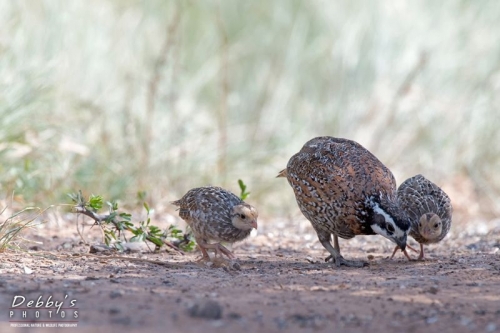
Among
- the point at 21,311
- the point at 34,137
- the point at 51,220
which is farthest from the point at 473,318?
the point at 34,137

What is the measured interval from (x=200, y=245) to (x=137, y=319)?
2.51 m

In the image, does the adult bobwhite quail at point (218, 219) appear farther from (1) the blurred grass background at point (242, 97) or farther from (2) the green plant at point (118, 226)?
(1) the blurred grass background at point (242, 97)

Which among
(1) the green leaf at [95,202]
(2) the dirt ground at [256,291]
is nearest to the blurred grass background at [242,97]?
(1) the green leaf at [95,202]

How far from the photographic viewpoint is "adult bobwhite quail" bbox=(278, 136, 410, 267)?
665 centimetres

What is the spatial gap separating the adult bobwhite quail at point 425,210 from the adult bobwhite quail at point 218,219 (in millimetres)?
1379

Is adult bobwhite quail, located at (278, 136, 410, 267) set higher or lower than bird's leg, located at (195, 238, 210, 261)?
higher

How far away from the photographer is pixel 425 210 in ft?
25.1

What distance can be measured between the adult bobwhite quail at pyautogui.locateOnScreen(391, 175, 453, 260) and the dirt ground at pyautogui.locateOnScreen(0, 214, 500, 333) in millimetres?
245

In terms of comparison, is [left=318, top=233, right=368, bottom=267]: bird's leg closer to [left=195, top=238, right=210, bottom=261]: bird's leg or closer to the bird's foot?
the bird's foot

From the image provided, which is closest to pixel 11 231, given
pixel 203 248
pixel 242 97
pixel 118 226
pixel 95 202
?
pixel 95 202

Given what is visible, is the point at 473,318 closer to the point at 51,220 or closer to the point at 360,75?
the point at 51,220

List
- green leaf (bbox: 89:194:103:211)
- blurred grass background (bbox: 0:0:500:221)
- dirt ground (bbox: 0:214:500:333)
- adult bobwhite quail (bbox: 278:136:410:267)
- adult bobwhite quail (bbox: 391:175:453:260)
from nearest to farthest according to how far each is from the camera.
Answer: dirt ground (bbox: 0:214:500:333) → adult bobwhite quail (bbox: 278:136:410:267) → green leaf (bbox: 89:194:103:211) → adult bobwhite quail (bbox: 391:175:453:260) → blurred grass background (bbox: 0:0:500:221)

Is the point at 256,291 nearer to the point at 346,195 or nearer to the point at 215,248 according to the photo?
the point at 215,248

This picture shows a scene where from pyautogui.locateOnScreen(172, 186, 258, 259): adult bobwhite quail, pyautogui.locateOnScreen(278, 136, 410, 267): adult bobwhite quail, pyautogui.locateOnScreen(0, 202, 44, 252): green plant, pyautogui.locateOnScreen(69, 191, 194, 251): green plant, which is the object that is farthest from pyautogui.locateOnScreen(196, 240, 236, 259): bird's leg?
pyautogui.locateOnScreen(0, 202, 44, 252): green plant
